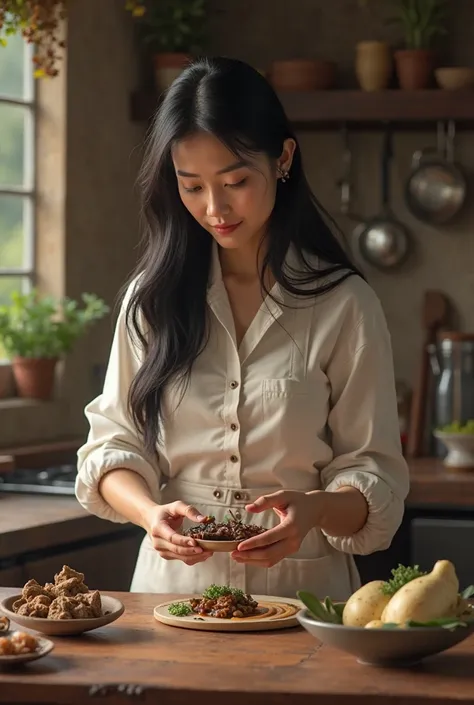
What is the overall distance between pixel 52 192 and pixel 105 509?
6.78 feet

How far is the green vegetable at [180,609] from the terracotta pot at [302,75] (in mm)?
2710

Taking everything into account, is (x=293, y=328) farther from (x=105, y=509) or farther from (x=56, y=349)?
(x=56, y=349)

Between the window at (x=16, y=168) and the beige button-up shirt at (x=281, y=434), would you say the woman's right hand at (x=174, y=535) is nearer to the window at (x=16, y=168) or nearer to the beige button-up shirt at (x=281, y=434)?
the beige button-up shirt at (x=281, y=434)

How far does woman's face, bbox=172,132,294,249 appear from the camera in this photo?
2088mm

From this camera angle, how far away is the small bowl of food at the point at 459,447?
382 cm

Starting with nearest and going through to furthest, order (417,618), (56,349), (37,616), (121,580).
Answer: (417,618)
(37,616)
(121,580)
(56,349)

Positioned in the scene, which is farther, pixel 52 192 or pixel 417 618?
pixel 52 192

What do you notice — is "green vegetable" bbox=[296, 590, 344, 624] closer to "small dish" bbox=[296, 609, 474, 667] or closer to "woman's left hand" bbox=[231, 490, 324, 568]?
"small dish" bbox=[296, 609, 474, 667]

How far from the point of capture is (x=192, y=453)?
2225 mm

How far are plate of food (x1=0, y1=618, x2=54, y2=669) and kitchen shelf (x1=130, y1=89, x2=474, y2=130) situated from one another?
2.89 metres

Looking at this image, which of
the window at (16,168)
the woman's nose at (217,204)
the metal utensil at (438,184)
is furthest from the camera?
the metal utensil at (438,184)

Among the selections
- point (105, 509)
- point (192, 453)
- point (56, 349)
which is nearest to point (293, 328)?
point (192, 453)

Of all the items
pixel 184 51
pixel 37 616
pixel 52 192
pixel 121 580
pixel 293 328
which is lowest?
pixel 121 580

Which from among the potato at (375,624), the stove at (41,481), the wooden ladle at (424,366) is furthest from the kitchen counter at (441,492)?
the potato at (375,624)
